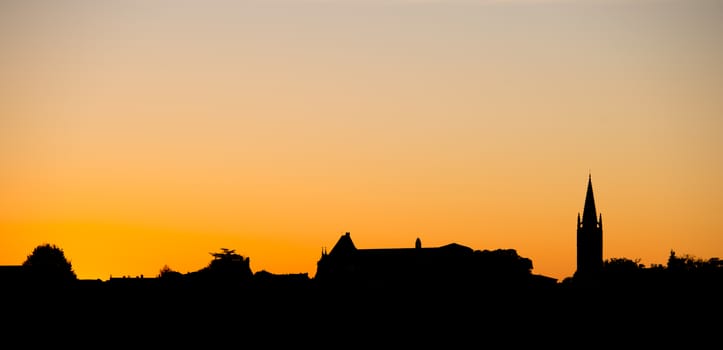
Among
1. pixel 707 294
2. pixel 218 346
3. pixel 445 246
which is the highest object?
pixel 445 246

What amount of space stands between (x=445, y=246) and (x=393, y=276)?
496 inches

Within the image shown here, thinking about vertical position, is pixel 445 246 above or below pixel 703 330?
above

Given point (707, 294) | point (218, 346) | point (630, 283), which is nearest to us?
point (218, 346)

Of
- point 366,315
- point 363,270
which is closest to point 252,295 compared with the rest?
point 366,315

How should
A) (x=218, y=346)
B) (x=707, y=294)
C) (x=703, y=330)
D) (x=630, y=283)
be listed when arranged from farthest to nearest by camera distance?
(x=630, y=283) → (x=707, y=294) → (x=703, y=330) → (x=218, y=346)

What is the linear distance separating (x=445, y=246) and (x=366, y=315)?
61799mm

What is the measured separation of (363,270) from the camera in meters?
191

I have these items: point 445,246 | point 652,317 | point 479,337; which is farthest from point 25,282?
point 445,246

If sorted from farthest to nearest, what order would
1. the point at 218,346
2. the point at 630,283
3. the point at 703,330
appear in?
1. the point at 630,283
2. the point at 703,330
3. the point at 218,346

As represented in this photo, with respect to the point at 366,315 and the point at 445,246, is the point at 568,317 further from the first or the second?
the point at 445,246

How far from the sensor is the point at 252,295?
140625mm

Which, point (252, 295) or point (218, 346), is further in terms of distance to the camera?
point (252, 295)

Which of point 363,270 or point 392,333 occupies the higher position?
point 363,270

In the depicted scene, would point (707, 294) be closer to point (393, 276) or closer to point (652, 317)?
point (652, 317)
